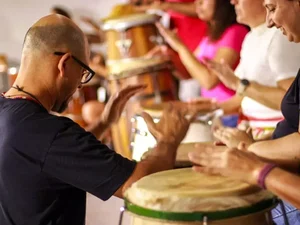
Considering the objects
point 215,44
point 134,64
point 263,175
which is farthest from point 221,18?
point 263,175

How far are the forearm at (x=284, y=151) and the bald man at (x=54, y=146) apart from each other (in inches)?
8.7

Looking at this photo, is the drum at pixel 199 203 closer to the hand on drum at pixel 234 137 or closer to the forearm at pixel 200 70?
the hand on drum at pixel 234 137

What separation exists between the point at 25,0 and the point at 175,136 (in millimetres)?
3964

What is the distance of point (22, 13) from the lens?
514cm

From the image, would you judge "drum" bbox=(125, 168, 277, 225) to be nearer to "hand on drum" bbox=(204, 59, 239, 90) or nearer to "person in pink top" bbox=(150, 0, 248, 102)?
"hand on drum" bbox=(204, 59, 239, 90)

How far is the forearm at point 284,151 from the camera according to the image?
1434mm

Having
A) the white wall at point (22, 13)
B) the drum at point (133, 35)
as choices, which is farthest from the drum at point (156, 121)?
the white wall at point (22, 13)

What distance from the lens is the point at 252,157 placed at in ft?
3.87

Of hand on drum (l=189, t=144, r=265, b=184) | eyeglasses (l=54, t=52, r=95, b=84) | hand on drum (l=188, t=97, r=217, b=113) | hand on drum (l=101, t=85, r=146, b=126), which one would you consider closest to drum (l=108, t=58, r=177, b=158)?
hand on drum (l=188, t=97, r=217, b=113)

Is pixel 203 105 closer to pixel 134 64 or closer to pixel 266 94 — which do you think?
pixel 266 94

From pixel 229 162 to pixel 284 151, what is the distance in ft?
1.13

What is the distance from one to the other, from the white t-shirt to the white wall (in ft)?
9.80

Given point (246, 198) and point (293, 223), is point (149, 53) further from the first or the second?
point (246, 198)

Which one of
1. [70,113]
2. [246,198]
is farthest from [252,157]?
[70,113]
